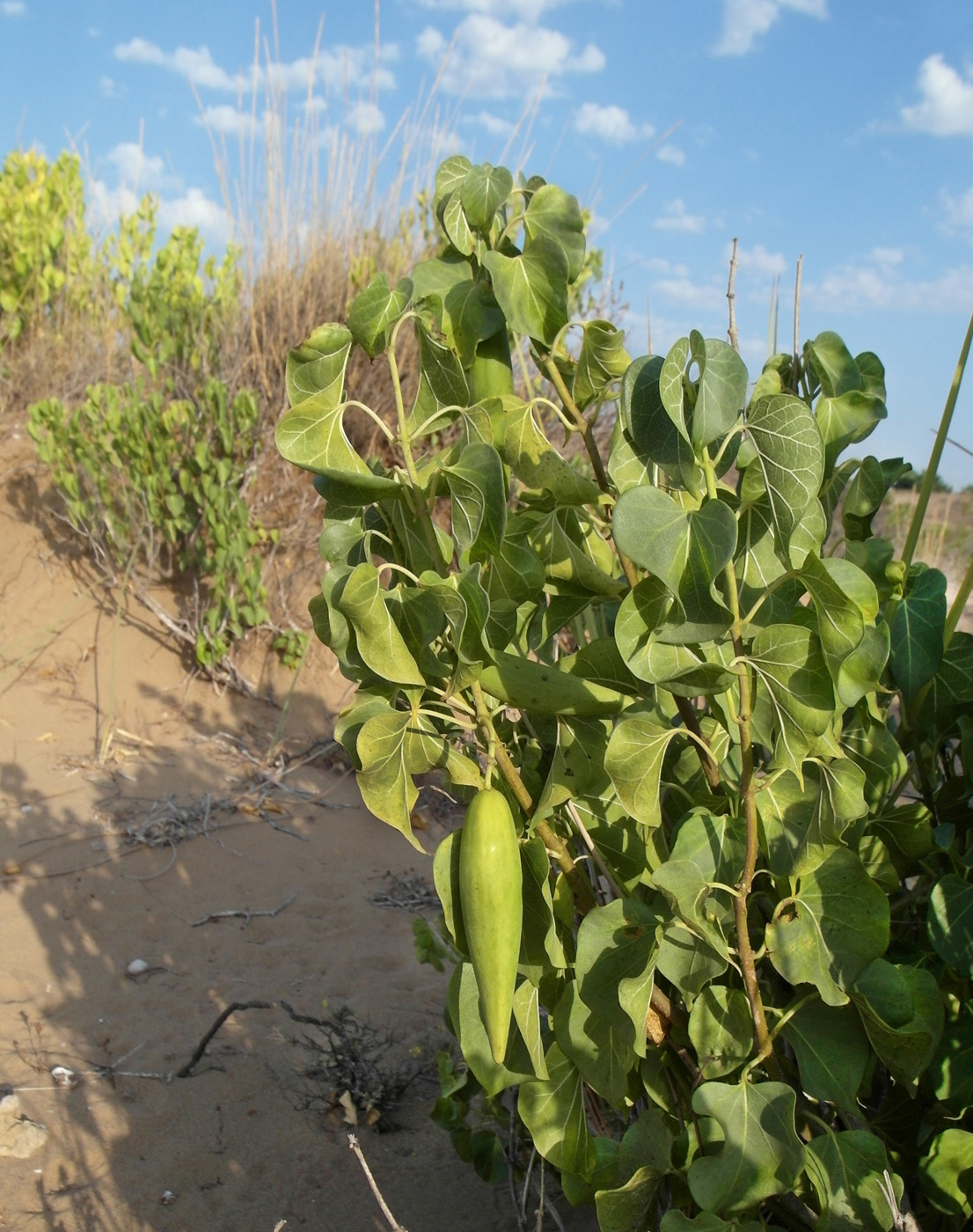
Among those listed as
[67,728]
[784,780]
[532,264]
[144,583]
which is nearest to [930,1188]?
[784,780]

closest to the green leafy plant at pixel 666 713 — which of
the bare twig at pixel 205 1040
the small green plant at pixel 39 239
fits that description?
the bare twig at pixel 205 1040

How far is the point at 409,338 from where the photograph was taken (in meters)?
4.12

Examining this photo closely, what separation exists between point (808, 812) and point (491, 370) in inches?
17.0

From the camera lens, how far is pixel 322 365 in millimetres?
717

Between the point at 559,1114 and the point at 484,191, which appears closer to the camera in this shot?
the point at 484,191

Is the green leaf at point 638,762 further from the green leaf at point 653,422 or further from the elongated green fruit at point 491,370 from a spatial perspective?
the elongated green fruit at point 491,370

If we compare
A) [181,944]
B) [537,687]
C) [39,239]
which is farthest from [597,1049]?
[39,239]

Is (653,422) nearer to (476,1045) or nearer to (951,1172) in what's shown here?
(476,1045)

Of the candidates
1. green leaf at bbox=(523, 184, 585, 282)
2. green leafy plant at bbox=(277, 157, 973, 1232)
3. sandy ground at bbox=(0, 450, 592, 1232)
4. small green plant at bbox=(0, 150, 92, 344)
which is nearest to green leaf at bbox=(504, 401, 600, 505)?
green leafy plant at bbox=(277, 157, 973, 1232)

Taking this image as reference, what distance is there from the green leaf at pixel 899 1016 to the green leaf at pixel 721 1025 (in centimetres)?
9

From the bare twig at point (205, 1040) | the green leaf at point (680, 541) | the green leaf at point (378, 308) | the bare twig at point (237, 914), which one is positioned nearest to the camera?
the green leaf at point (680, 541)

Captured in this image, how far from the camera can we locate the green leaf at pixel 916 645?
888 millimetres

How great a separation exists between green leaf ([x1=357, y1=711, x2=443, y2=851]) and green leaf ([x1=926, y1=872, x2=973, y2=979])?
16.9 inches

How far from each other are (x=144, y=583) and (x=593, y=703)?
3.51 meters
